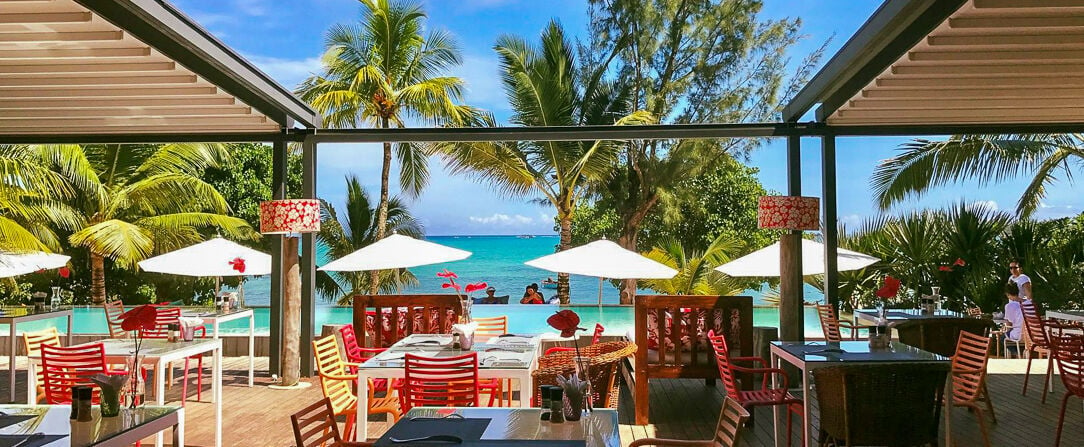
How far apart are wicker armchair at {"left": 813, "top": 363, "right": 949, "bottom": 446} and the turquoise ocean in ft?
136

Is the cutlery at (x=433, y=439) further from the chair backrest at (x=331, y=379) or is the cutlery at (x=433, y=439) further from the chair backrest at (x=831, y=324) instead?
the chair backrest at (x=831, y=324)

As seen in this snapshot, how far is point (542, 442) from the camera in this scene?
3598mm

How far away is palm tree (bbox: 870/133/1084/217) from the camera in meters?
16.8

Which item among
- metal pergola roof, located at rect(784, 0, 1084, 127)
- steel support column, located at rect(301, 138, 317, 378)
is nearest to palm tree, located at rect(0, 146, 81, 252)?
steel support column, located at rect(301, 138, 317, 378)

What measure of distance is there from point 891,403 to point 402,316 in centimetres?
517

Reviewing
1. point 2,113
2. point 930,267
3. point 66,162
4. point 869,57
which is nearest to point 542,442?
point 869,57

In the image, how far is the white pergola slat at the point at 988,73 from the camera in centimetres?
602

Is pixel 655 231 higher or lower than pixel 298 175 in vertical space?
lower

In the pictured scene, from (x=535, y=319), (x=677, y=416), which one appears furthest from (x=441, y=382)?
(x=535, y=319)

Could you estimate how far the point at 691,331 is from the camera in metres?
7.55

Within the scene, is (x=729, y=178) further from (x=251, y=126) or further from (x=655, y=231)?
(x=251, y=126)

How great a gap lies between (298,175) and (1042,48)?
25.9 m

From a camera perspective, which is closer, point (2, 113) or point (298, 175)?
point (2, 113)

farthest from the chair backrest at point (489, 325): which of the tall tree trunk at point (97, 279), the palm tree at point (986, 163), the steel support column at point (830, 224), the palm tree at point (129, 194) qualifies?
the tall tree trunk at point (97, 279)
